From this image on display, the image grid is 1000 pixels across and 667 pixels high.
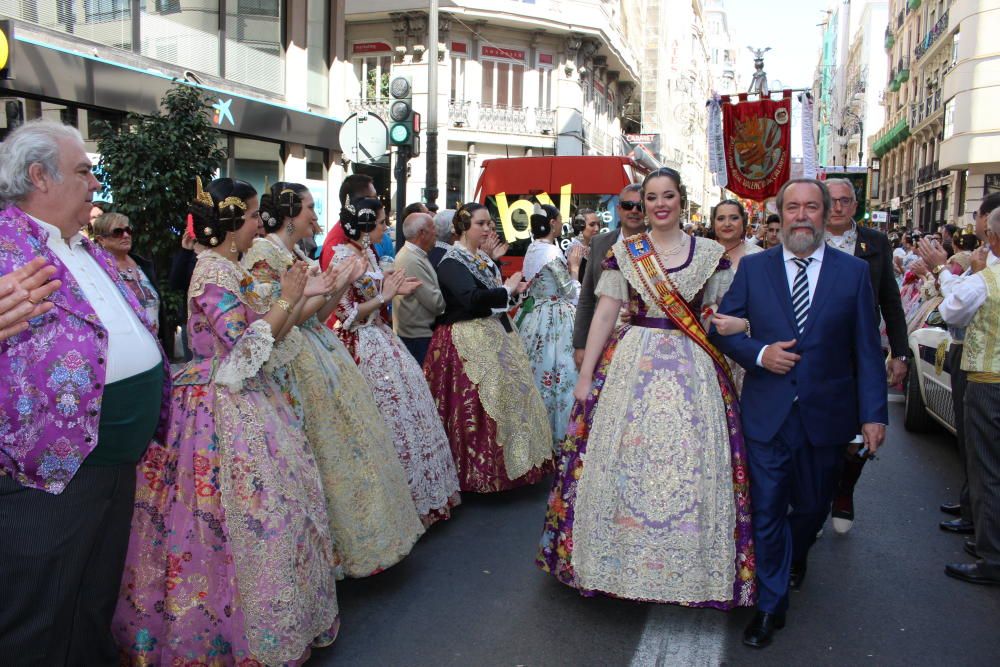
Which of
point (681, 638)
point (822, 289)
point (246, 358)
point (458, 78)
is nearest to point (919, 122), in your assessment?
point (458, 78)

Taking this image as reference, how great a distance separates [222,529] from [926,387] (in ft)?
20.5

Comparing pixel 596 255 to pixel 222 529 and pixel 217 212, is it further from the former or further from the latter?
pixel 222 529

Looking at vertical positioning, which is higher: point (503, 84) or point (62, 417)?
point (503, 84)

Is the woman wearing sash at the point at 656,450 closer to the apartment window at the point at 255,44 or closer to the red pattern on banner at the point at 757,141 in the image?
the red pattern on banner at the point at 757,141

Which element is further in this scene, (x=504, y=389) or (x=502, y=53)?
(x=502, y=53)

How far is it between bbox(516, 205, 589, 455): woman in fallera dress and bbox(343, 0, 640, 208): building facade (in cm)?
2044

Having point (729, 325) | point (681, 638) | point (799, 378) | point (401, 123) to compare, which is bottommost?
point (681, 638)

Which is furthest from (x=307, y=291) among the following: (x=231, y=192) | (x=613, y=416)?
(x=613, y=416)

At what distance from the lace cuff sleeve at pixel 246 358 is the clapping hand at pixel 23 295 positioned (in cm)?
105

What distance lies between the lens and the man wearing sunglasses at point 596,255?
5.14 meters

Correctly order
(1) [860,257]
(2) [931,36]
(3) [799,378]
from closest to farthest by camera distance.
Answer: (3) [799,378], (1) [860,257], (2) [931,36]

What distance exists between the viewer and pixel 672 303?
388 centimetres

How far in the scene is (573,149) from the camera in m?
29.8

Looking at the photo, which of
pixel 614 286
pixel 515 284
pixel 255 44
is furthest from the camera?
pixel 255 44
